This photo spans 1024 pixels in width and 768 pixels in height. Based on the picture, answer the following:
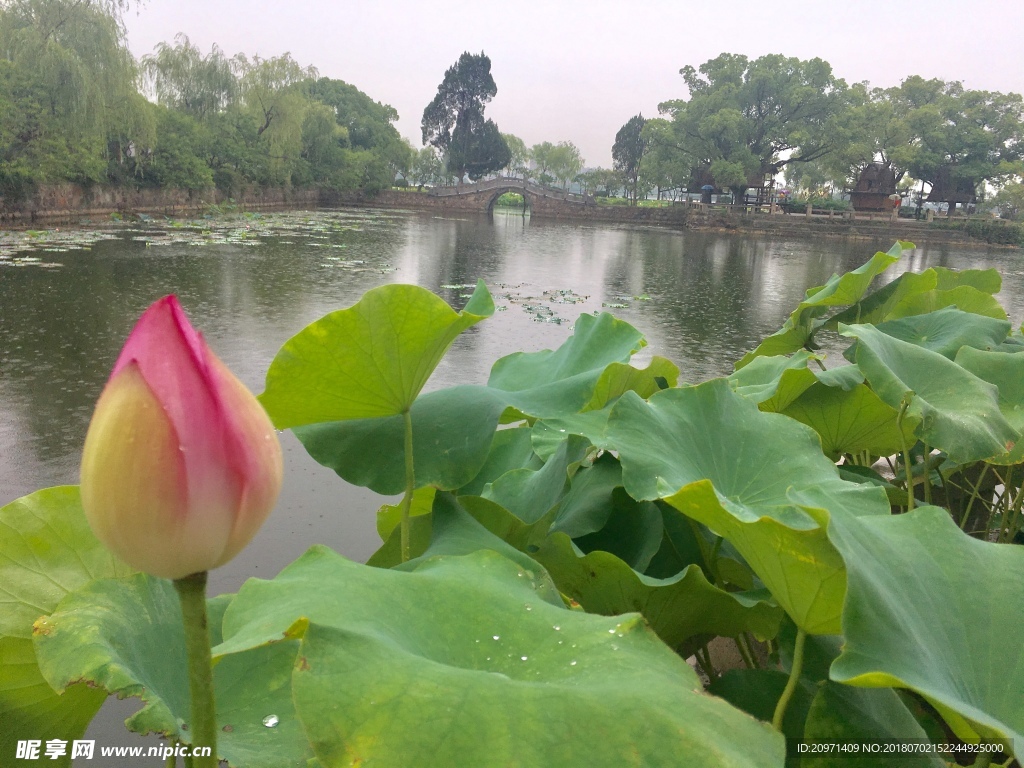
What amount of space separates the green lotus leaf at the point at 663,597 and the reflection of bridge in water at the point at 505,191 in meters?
41.1

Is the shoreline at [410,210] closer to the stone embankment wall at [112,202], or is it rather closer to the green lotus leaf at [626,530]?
the stone embankment wall at [112,202]

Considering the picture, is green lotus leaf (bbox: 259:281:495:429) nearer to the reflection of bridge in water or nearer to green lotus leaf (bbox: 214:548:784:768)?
green lotus leaf (bbox: 214:548:784:768)

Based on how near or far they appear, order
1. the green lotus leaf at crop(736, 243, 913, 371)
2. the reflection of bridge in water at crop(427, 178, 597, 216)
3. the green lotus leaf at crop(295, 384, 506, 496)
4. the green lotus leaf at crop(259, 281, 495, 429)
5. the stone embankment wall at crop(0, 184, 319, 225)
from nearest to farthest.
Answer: the green lotus leaf at crop(259, 281, 495, 429), the green lotus leaf at crop(295, 384, 506, 496), the green lotus leaf at crop(736, 243, 913, 371), the stone embankment wall at crop(0, 184, 319, 225), the reflection of bridge in water at crop(427, 178, 597, 216)

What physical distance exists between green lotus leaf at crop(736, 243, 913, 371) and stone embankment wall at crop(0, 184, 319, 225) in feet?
58.3

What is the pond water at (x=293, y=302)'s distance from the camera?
3555 mm

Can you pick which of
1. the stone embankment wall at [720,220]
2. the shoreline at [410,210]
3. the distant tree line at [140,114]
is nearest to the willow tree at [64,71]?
the distant tree line at [140,114]

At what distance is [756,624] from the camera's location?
0.86 m

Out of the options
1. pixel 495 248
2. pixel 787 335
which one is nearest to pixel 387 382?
pixel 787 335

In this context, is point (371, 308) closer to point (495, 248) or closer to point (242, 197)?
point (495, 248)

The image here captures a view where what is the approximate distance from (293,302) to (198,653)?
27.7 feet

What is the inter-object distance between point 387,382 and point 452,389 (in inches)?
7.9

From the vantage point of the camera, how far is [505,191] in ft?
136

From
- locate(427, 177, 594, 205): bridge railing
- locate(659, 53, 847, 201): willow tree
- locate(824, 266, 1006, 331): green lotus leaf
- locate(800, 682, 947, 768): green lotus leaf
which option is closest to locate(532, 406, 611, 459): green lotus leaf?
locate(800, 682, 947, 768): green lotus leaf

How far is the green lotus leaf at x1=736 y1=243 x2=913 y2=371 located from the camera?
1.87 metres
